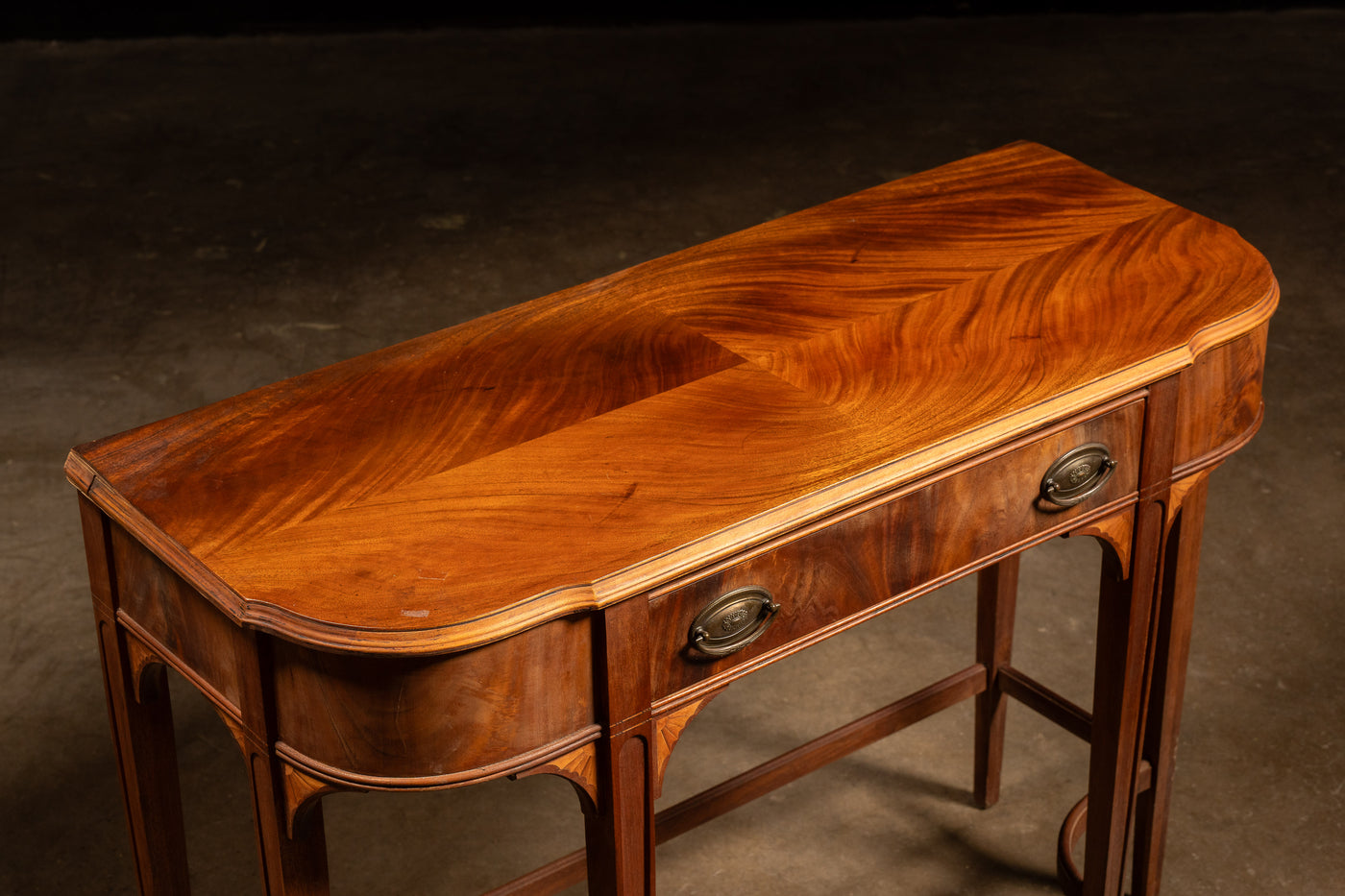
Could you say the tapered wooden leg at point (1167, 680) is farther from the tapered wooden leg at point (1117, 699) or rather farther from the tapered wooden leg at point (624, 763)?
the tapered wooden leg at point (624, 763)

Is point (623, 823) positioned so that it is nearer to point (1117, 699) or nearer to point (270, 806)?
point (270, 806)

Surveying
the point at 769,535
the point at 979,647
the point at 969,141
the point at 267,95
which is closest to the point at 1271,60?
the point at 969,141

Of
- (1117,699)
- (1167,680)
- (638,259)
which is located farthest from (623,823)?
(638,259)

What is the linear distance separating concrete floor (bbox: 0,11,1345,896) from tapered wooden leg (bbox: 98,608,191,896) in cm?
81

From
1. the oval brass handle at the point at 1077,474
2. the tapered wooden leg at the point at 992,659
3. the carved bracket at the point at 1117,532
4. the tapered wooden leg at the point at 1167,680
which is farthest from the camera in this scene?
the tapered wooden leg at the point at 992,659

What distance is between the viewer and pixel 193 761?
11.9 feet

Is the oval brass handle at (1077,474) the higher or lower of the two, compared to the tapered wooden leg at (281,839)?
higher

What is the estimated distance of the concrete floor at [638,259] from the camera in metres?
3.42

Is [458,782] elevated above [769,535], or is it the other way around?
[769,535]

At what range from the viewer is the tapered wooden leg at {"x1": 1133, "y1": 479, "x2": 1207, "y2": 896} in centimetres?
278

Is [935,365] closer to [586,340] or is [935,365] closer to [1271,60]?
[586,340]

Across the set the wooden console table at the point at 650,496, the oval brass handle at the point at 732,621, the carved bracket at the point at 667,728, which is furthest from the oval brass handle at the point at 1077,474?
the carved bracket at the point at 667,728

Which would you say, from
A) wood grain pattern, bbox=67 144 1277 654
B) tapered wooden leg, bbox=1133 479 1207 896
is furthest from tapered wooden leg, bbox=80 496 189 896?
tapered wooden leg, bbox=1133 479 1207 896

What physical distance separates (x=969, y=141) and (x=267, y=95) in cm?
294
